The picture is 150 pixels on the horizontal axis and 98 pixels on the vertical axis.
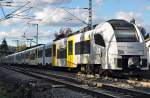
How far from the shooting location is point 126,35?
1030 inches

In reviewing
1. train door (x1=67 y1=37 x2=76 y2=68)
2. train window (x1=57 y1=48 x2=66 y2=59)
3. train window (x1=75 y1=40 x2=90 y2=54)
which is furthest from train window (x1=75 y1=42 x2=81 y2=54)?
train window (x1=57 y1=48 x2=66 y2=59)

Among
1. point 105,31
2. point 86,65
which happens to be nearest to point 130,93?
point 105,31

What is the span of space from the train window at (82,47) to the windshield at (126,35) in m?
3.71

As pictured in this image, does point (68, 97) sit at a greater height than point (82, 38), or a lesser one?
lesser

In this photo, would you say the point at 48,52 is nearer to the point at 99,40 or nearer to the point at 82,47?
the point at 82,47

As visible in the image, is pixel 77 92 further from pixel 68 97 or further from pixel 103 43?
pixel 103 43

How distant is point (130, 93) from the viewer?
55.1ft

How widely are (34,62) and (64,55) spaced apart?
19692mm

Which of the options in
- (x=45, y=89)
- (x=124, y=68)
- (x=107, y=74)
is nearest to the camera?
(x=45, y=89)

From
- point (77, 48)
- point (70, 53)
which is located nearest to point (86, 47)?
point (77, 48)

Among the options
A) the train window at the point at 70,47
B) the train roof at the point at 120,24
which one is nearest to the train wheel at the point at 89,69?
the train roof at the point at 120,24

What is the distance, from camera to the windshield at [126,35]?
85.6 ft

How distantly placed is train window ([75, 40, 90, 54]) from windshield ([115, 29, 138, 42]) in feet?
12.2

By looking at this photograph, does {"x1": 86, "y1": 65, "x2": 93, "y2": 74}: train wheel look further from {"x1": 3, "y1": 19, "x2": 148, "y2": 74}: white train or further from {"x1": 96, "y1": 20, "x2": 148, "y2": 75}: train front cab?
{"x1": 96, "y1": 20, "x2": 148, "y2": 75}: train front cab
